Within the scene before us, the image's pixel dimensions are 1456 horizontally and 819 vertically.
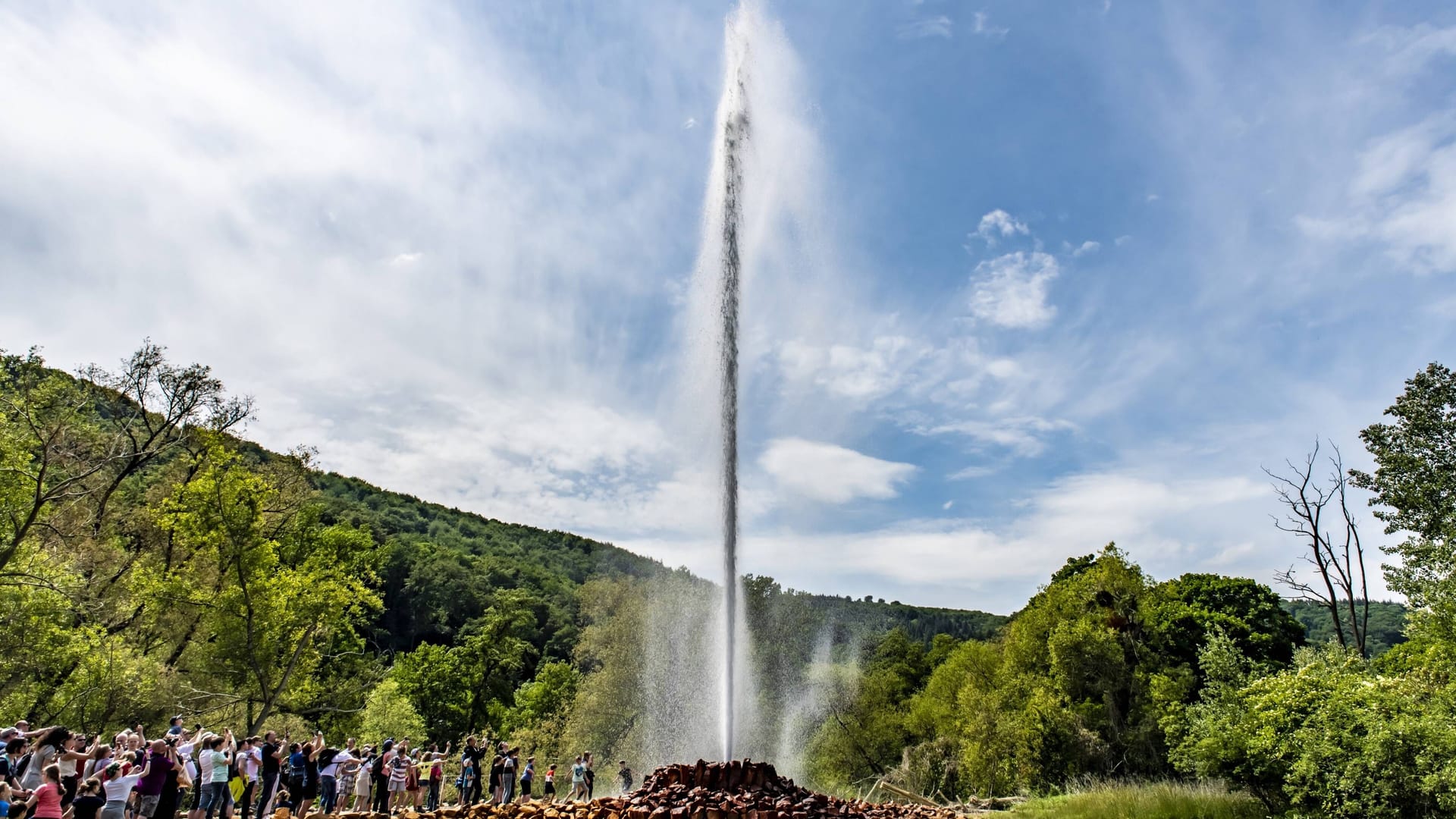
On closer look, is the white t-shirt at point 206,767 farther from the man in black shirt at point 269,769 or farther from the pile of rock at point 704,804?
the pile of rock at point 704,804

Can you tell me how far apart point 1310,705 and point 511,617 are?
52646 millimetres

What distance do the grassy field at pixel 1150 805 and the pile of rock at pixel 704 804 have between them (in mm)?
5886

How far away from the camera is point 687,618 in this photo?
35.6 meters

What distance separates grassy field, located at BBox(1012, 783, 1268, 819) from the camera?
16703 mm

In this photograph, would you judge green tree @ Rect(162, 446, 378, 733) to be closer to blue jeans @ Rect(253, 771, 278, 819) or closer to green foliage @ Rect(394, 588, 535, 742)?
blue jeans @ Rect(253, 771, 278, 819)

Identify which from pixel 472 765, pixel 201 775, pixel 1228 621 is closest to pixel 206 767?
pixel 201 775

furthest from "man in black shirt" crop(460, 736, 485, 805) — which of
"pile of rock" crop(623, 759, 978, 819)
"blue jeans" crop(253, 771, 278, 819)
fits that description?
"pile of rock" crop(623, 759, 978, 819)

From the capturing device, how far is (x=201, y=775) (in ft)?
40.6

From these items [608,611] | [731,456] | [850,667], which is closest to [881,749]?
[850,667]

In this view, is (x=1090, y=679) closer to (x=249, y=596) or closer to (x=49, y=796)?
(x=49, y=796)

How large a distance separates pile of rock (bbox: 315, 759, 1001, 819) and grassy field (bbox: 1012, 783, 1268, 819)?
19.3 feet

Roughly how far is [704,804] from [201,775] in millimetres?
9034

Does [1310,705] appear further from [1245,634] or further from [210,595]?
[210,595]

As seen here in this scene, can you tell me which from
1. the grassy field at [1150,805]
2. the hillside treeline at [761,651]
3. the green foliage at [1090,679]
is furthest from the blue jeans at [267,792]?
the green foliage at [1090,679]
